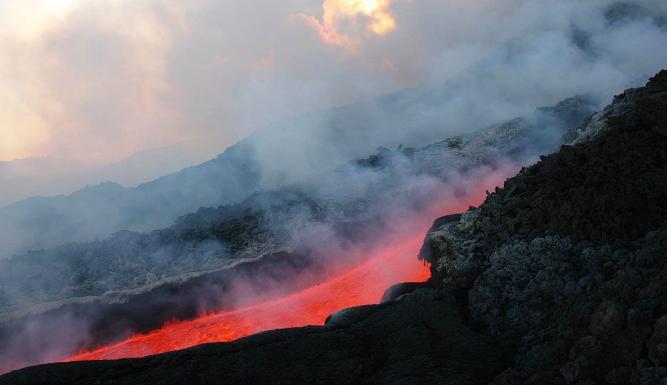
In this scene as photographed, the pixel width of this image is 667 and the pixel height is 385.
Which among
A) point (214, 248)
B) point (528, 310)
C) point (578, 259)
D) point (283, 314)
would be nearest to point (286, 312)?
point (283, 314)

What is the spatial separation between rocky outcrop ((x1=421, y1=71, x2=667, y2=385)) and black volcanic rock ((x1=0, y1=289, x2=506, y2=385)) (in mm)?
786

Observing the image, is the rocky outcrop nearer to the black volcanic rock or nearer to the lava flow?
the black volcanic rock

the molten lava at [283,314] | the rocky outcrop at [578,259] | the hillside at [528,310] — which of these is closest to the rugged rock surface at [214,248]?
the molten lava at [283,314]

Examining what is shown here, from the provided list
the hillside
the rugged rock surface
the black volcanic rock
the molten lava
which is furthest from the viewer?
the rugged rock surface

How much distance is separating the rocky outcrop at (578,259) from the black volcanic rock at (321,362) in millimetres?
786

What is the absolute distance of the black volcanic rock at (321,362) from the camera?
7.56 metres

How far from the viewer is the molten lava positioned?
14.4 meters

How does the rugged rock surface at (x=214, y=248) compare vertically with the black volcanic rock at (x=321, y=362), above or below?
above

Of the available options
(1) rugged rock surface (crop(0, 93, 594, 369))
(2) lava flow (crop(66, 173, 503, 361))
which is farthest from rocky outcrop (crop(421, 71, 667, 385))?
(1) rugged rock surface (crop(0, 93, 594, 369))

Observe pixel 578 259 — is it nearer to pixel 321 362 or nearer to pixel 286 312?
pixel 321 362

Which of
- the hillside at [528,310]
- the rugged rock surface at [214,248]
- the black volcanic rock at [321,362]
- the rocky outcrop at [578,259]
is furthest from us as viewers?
the rugged rock surface at [214,248]

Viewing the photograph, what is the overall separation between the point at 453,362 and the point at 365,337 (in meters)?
1.61

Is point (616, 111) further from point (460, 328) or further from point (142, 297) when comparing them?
point (142, 297)

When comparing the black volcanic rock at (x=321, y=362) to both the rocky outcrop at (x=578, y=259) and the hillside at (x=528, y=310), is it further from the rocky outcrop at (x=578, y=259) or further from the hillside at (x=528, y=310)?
the rocky outcrop at (x=578, y=259)
